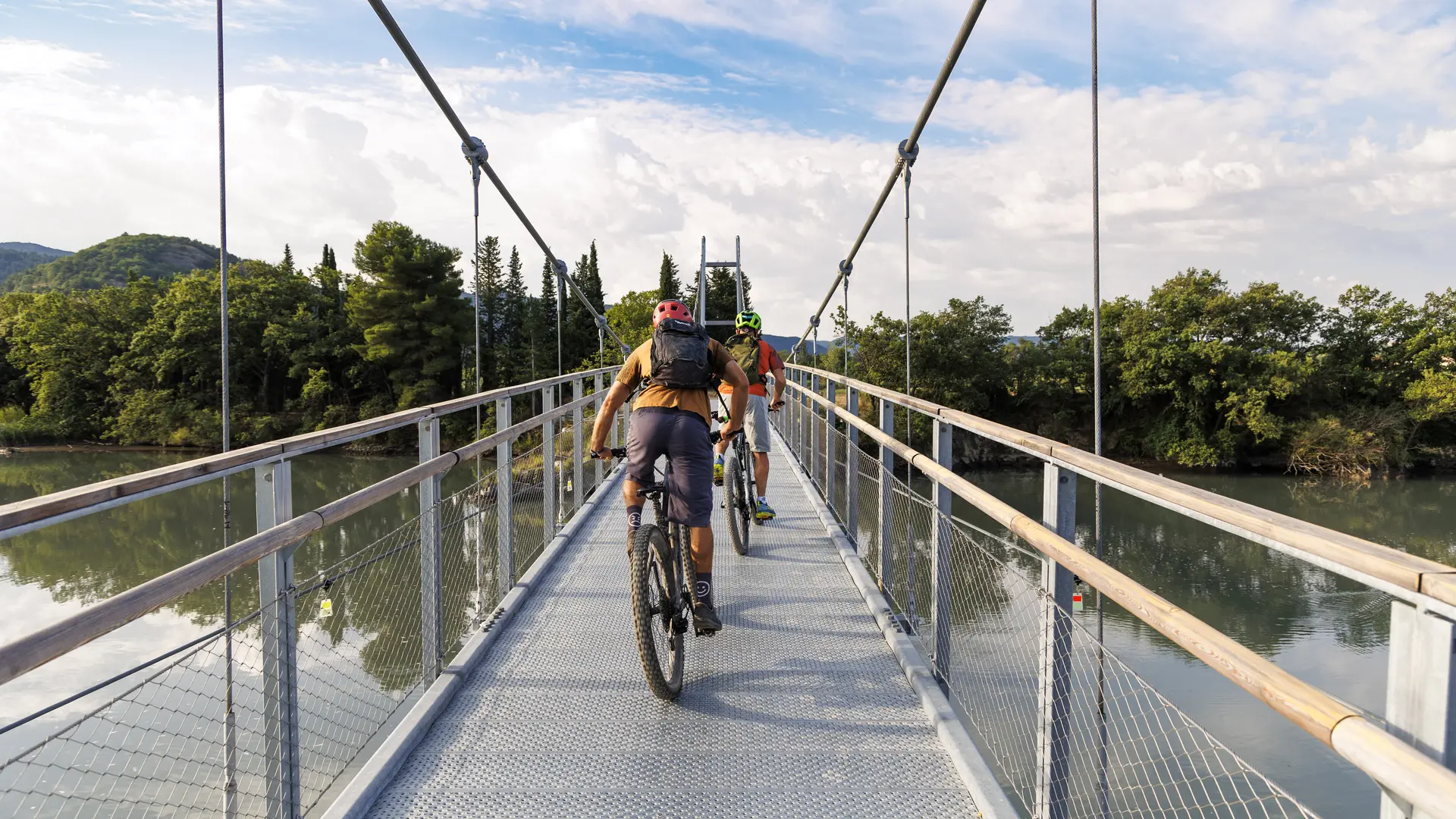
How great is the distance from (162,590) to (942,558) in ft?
6.00

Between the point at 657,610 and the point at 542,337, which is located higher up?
the point at 542,337

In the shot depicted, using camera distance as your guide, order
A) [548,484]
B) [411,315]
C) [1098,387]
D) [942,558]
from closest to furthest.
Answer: [942,558] < [1098,387] < [548,484] < [411,315]

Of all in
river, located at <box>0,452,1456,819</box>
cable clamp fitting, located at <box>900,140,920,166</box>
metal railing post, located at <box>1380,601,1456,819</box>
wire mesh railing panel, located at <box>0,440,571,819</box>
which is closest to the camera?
metal railing post, located at <box>1380,601,1456,819</box>

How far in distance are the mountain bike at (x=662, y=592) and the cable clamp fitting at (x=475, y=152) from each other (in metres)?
3.89

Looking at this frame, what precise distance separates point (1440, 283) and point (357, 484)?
128ft

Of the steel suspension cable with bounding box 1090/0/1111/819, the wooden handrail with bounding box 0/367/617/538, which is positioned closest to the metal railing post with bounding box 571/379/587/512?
the wooden handrail with bounding box 0/367/617/538

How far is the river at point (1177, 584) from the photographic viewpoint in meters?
11.6

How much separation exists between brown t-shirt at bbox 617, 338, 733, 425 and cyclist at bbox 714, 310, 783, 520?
5.16ft

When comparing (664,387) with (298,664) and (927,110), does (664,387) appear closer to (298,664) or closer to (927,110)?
(298,664)

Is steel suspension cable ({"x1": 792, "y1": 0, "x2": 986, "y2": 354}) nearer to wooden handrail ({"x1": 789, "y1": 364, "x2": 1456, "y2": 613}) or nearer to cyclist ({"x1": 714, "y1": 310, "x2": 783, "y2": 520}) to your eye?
cyclist ({"x1": 714, "y1": 310, "x2": 783, "y2": 520})

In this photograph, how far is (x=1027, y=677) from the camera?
221 centimetres

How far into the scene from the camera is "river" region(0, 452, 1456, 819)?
1165 cm

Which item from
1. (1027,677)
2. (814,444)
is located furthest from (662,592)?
(814,444)

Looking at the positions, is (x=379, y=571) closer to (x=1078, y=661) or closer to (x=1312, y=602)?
(x=1078, y=661)
